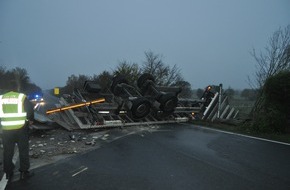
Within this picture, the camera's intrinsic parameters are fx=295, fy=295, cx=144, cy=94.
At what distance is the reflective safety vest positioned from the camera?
5195mm

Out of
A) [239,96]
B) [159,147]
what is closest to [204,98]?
[159,147]

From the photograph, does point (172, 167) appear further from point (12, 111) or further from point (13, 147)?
point (12, 111)

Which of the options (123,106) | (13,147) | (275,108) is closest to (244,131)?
(275,108)

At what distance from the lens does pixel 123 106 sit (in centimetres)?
1126

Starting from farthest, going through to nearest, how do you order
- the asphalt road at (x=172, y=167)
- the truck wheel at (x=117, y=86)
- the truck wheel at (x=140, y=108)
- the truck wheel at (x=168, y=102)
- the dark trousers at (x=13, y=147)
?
the truck wheel at (x=117, y=86) < the truck wheel at (x=168, y=102) < the truck wheel at (x=140, y=108) < the dark trousers at (x=13, y=147) < the asphalt road at (x=172, y=167)

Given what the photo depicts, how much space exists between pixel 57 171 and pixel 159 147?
9.41ft

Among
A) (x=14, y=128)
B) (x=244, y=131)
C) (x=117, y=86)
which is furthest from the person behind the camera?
(x=117, y=86)

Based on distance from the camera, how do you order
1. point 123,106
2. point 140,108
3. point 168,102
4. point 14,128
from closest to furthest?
point 14,128 < point 140,108 < point 123,106 < point 168,102

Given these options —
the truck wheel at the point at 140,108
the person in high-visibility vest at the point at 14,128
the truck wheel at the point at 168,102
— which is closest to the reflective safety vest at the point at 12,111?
the person in high-visibility vest at the point at 14,128

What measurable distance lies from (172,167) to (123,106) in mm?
5797

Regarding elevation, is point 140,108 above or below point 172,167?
Result: above

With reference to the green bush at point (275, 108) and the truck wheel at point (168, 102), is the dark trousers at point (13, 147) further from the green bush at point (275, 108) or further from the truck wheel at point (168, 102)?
the green bush at point (275, 108)

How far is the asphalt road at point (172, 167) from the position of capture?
4.76 metres

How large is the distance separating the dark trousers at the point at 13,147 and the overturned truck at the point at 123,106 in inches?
179
